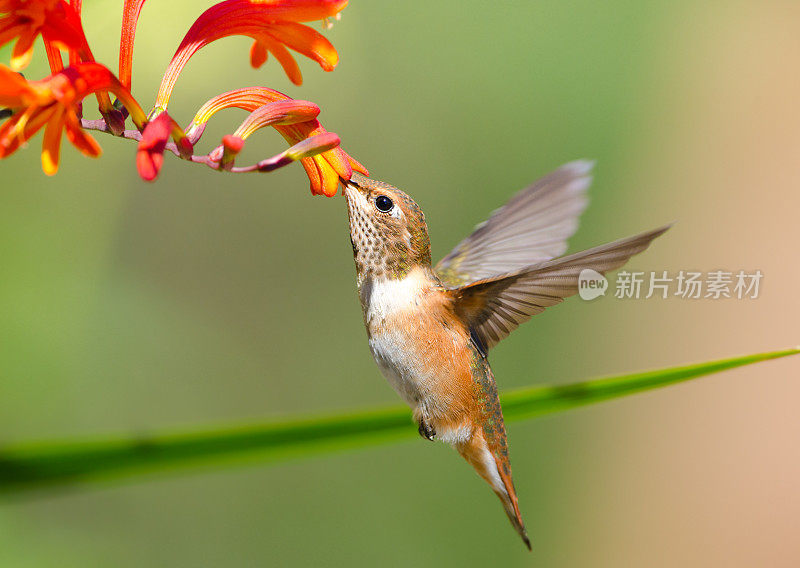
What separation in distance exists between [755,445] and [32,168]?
273 cm

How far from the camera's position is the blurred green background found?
200 centimetres

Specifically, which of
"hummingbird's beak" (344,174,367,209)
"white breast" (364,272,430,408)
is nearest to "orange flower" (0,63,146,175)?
"hummingbird's beak" (344,174,367,209)

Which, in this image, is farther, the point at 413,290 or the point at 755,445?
the point at 755,445

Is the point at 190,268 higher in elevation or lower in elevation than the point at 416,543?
higher

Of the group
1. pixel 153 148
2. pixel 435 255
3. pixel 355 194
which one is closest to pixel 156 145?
pixel 153 148

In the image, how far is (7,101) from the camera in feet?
1.61

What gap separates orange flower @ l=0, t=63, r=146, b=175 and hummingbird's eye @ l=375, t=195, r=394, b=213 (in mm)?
305

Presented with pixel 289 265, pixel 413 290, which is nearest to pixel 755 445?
pixel 289 265

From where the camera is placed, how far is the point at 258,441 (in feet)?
1.43

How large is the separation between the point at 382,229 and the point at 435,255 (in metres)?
1.56

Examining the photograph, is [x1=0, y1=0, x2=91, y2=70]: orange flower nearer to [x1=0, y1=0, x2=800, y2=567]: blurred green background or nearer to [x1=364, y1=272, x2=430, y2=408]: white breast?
[x1=364, y1=272, x2=430, y2=408]: white breast

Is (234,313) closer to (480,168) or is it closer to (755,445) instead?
(480,168)

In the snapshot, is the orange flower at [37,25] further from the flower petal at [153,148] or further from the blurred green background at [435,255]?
the blurred green background at [435,255]

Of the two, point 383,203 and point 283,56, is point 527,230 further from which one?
point 283,56
